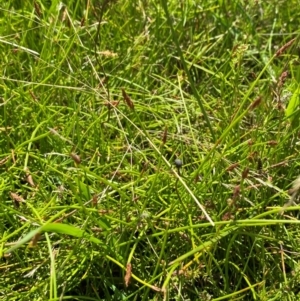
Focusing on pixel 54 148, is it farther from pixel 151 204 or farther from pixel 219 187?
pixel 219 187

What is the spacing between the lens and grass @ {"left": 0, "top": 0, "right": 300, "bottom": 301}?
0.94 metres

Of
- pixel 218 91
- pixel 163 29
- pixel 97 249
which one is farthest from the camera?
pixel 163 29

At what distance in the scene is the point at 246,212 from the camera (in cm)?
104

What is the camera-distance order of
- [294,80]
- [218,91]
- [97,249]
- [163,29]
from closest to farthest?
[97,249], [294,80], [218,91], [163,29]

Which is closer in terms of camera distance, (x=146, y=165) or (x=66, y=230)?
Result: (x=66, y=230)

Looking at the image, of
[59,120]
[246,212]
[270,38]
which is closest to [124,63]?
[59,120]

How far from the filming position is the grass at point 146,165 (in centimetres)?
94

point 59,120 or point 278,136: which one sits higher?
point 278,136

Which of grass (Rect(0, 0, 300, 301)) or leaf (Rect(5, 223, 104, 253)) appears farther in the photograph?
grass (Rect(0, 0, 300, 301))

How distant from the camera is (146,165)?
95 cm

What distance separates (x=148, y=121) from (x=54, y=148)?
0.21m

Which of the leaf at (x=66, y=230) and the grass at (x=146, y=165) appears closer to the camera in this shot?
the leaf at (x=66, y=230)

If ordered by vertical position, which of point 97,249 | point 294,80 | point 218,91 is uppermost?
point 294,80

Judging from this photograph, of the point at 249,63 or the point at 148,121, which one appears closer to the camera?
the point at 148,121
